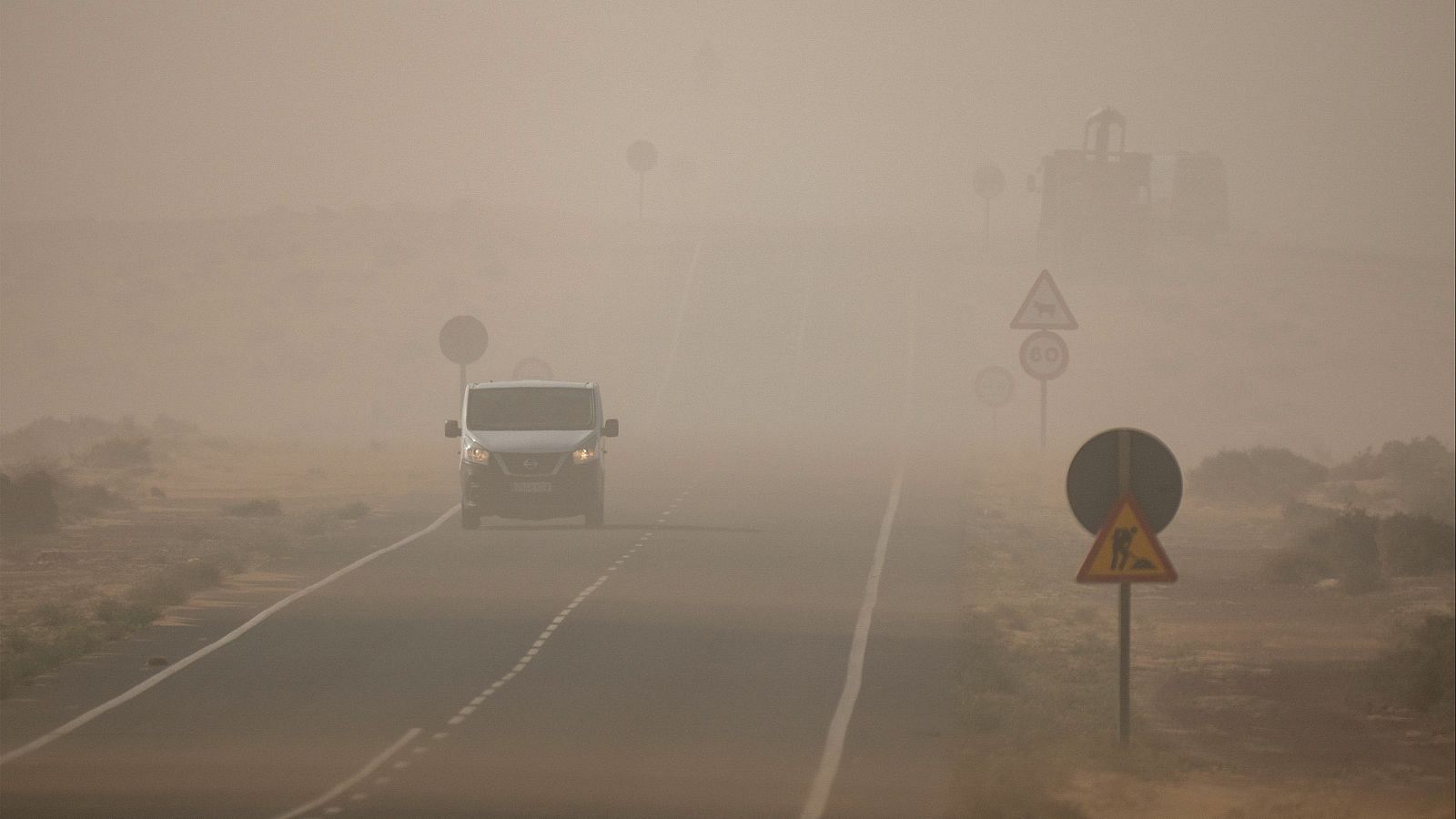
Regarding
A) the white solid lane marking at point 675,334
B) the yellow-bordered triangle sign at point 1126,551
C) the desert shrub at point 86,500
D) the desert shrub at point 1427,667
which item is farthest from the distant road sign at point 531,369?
the yellow-bordered triangle sign at point 1126,551

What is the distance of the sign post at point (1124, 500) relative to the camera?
15.8m

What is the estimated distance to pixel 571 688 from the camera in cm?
1938

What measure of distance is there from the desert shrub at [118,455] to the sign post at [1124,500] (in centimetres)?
3968

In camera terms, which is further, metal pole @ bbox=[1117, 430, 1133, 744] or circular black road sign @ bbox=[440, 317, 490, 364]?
circular black road sign @ bbox=[440, 317, 490, 364]

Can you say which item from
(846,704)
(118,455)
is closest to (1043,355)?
(846,704)

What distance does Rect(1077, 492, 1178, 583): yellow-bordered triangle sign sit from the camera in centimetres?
1576

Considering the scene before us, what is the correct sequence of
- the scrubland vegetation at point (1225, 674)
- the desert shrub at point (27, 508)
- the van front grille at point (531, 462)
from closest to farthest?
the scrubland vegetation at point (1225, 674)
the van front grille at point (531, 462)
the desert shrub at point (27, 508)

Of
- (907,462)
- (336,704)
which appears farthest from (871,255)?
(336,704)

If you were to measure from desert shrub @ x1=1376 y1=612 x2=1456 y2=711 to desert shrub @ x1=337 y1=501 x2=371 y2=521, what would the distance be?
21.1 meters

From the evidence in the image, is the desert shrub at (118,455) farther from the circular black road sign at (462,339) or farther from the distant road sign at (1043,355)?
the distant road sign at (1043,355)

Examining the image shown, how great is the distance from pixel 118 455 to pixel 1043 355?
83.0 ft

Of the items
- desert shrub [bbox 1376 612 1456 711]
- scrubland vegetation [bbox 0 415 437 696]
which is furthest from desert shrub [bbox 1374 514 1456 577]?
scrubland vegetation [bbox 0 415 437 696]

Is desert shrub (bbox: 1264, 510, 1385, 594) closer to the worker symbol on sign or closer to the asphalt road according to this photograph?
the asphalt road

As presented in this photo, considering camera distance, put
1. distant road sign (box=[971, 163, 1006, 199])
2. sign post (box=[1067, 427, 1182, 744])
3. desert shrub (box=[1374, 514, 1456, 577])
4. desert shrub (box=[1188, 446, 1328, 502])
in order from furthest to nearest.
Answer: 1. distant road sign (box=[971, 163, 1006, 199])
2. desert shrub (box=[1188, 446, 1328, 502])
3. desert shrub (box=[1374, 514, 1456, 577])
4. sign post (box=[1067, 427, 1182, 744])
